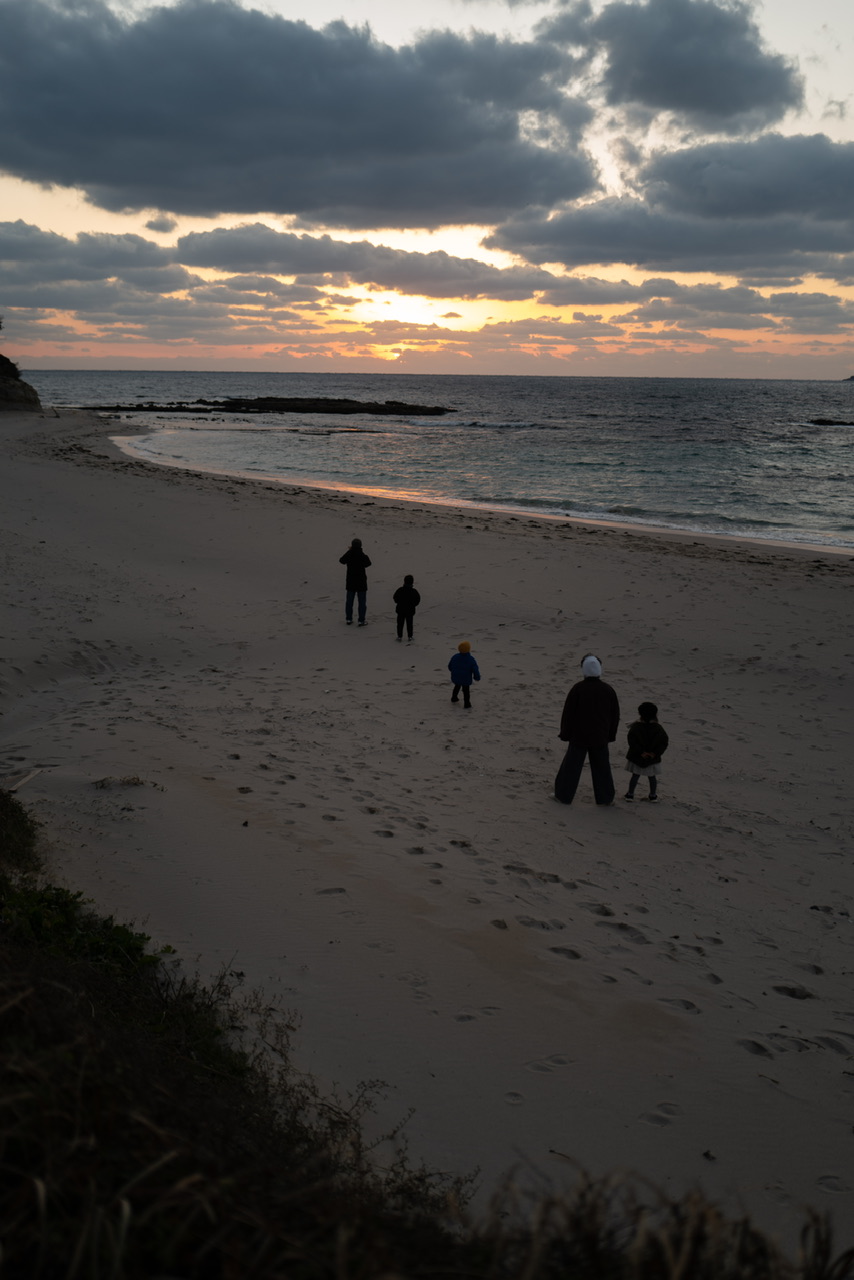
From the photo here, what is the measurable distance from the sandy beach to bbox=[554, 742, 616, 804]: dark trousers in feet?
0.57

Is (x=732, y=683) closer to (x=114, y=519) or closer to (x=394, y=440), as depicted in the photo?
(x=114, y=519)

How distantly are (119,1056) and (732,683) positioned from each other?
11.0 metres

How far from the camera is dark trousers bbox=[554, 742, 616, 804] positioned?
24.8ft

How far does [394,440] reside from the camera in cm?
5709

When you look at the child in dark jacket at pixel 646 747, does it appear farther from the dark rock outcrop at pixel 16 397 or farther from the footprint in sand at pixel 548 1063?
the dark rock outcrop at pixel 16 397

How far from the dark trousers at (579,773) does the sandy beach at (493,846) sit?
172 millimetres

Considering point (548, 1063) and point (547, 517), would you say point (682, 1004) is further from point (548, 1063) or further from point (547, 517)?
point (547, 517)

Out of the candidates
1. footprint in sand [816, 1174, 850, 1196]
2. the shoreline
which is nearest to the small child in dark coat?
footprint in sand [816, 1174, 850, 1196]

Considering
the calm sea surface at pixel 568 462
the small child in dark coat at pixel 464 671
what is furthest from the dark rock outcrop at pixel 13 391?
the small child in dark coat at pixel 464 671

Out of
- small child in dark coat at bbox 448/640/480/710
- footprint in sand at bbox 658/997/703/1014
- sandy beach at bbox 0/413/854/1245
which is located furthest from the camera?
small child in dark coat at bbox 448/640/480/710

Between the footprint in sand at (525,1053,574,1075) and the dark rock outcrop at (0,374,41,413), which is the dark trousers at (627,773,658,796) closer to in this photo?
the footprint in sand at (525,1053,574,1075)

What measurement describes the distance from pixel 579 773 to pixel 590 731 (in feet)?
1.57

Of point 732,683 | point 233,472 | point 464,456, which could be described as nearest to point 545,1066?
point 732,683

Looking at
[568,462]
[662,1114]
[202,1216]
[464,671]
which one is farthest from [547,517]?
[202,1216]
